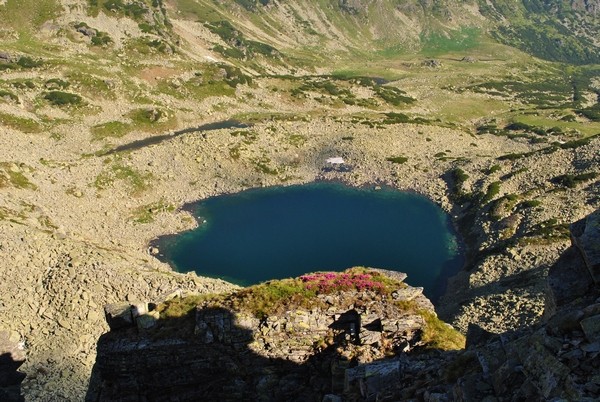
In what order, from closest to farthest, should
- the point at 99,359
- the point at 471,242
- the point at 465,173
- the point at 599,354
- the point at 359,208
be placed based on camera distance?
1. the point at 599,354
2. the point at 99,359
3. the point at 471,242
4. the point at 359,208
5. the point at 465,173

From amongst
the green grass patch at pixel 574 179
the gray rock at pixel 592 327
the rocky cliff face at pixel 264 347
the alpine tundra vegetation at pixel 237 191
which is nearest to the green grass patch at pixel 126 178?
the alpine tundra vegetation at pixel 237 191

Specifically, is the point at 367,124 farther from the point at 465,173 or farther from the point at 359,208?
the point at 359,208

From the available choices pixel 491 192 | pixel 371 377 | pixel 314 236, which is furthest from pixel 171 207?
pixel 371 377

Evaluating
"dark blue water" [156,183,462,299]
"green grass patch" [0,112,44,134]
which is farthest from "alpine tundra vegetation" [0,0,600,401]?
"dark blue water" [156,183,462,299]

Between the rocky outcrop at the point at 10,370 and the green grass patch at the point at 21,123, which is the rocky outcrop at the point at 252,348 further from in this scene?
the green grass patch at the point at 21,123

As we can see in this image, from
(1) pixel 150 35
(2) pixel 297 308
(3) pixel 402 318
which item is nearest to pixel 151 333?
(2) pixel 297 308

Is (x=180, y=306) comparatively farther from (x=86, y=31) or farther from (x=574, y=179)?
(x=86, y=31)
